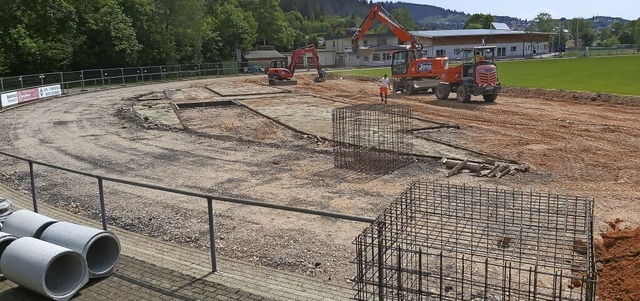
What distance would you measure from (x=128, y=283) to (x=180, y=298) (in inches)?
41.0

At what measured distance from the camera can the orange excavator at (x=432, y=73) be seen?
32.3 metres

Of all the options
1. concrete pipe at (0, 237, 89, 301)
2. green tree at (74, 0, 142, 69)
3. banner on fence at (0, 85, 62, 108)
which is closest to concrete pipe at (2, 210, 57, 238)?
concrete pipe at (0, 237, 89, 301)

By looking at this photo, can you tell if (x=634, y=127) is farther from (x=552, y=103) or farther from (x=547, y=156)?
(x=552, y=103)

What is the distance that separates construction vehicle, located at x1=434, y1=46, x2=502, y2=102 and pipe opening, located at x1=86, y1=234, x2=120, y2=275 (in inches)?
1068

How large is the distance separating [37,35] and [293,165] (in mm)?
57941

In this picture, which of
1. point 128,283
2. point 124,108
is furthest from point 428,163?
point 124,108

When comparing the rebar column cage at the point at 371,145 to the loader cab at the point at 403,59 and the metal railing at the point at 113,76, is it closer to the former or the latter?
the loader cab at the point at 403,59

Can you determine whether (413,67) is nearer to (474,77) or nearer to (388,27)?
(388,27)

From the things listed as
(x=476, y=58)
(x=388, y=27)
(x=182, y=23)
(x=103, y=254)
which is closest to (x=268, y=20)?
(x=182, y=23)

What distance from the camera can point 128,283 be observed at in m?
8.03

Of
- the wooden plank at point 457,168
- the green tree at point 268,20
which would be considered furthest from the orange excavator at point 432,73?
the green tree at point 268,20

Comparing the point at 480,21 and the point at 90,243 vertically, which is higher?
the point at 480,21

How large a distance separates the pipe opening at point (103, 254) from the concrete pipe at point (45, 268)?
1.56ft

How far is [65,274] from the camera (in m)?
7.73
